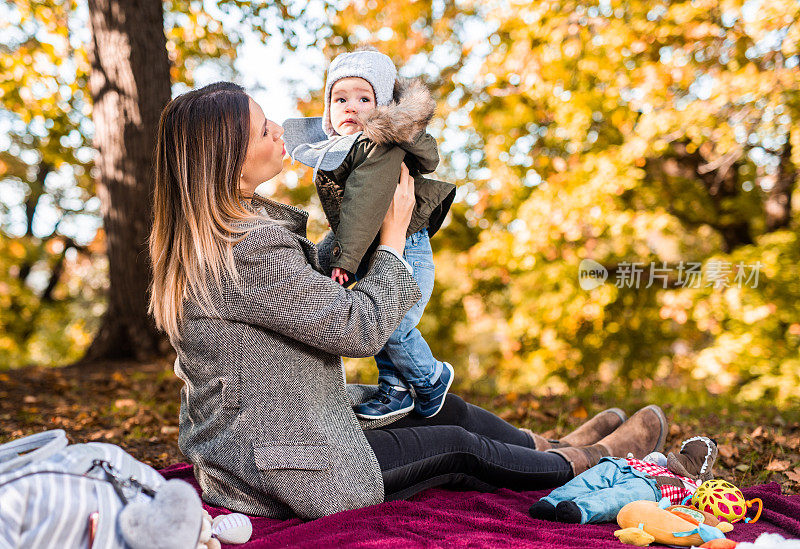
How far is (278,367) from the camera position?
2.04 meters

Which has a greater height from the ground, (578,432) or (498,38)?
(498,38)

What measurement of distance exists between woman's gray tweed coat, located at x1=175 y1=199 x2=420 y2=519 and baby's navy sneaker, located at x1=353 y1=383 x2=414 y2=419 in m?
0.28

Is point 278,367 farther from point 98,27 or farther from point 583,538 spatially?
point 98,27

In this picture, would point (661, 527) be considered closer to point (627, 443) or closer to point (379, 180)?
point (627, 443)

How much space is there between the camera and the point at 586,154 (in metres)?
7.88

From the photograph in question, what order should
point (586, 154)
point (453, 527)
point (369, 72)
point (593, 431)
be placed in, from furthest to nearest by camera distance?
point (586, 154) → point (593, 431) → point (369, 72) → point (453, 527)

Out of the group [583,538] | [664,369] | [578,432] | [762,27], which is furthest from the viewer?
[664,369]

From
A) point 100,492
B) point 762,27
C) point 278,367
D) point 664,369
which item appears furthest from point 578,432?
point 664,369

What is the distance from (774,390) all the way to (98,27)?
792 centimetres

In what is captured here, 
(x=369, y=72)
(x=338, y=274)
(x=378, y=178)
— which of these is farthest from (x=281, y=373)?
(x=369, y=72)

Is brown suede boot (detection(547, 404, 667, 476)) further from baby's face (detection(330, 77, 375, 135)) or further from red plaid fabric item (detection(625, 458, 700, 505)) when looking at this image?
baby's face (detection(330, 77, 375, 135))

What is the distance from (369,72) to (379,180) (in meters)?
0.67

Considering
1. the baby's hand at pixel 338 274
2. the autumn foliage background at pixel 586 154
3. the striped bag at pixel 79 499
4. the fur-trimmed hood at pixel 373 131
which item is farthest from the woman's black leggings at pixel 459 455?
the autumn foliage background at pixel 586 154

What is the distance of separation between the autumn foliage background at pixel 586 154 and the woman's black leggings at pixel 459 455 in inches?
109
